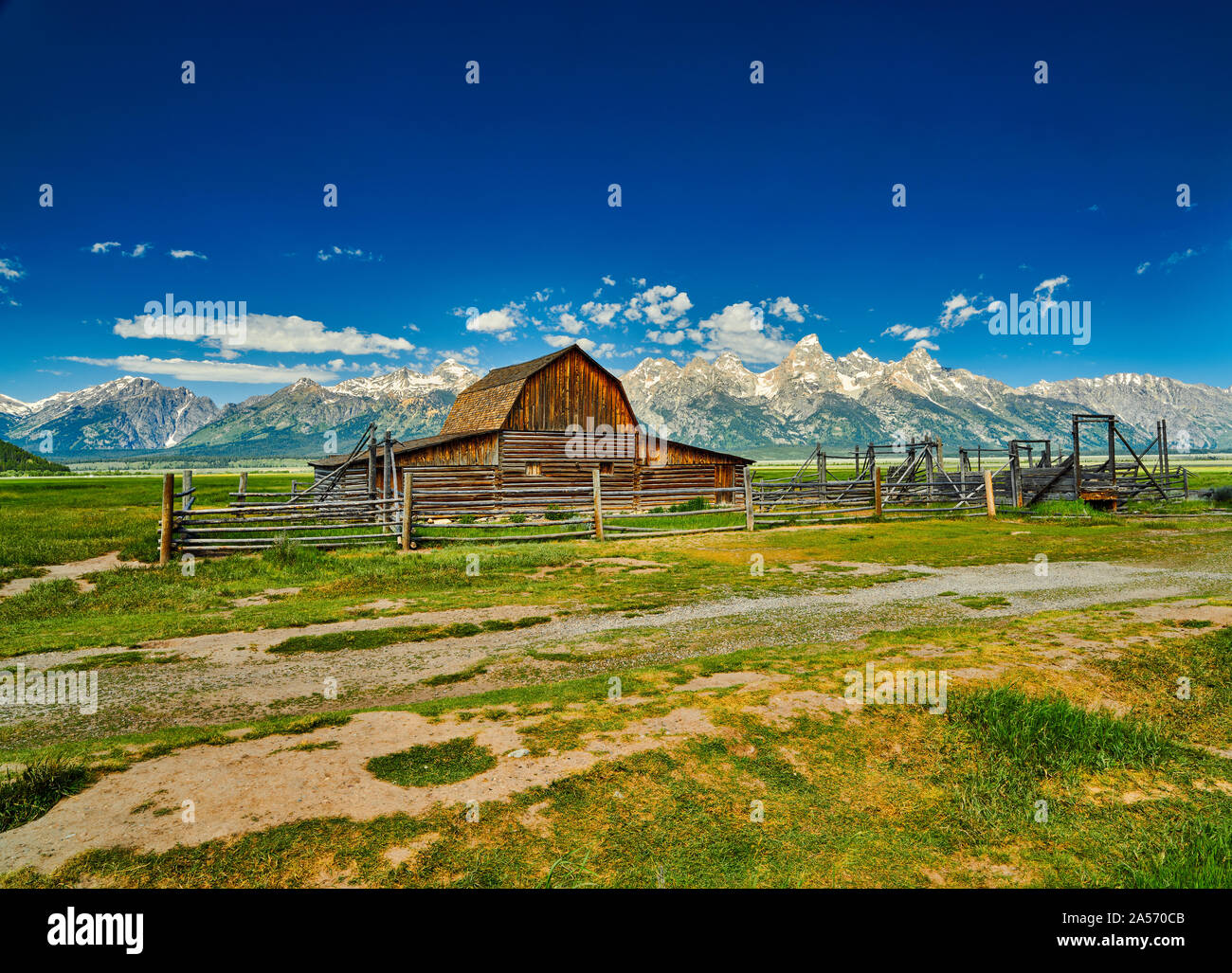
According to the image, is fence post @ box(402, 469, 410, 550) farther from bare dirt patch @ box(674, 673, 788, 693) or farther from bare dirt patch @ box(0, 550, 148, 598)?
bare dirt patch @ box(674, 673, 788, 693)

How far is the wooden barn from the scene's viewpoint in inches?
1163

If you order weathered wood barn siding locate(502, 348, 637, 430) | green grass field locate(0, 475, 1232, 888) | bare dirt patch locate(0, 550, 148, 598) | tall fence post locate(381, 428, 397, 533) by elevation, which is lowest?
green grass field locate(0, 475, 1232, 888)

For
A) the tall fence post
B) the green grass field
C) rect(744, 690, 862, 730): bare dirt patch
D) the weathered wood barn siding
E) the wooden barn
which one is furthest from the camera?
the weathered wood barn siding

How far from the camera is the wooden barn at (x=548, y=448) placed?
2953 centimetres

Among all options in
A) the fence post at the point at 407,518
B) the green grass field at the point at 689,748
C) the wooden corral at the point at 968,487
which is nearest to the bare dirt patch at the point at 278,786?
the green grass field at the point at 689,748

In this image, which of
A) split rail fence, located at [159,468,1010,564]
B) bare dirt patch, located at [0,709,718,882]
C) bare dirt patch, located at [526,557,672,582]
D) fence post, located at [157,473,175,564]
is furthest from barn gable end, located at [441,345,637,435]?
bare dirt patch, located at [0,709,718,882]

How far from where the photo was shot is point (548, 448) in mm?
30875

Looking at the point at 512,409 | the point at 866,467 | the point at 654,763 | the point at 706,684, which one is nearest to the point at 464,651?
the point at 706,684

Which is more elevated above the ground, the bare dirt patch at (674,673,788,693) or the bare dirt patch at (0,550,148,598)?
the bare dirt patch at (0,550,148,598)

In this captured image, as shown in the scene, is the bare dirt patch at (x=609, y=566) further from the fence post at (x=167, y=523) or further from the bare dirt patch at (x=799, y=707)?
the fence post at (x=167, y=523)

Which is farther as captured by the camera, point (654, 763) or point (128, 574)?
point (128, 574)

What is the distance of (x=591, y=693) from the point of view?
563 cm
